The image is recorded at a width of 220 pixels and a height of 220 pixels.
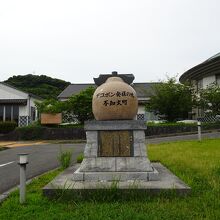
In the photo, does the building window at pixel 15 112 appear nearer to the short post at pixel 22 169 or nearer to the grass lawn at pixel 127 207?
the grass lawn at pixel 127 207

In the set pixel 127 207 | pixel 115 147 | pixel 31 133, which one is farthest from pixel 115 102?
pixel 31 133

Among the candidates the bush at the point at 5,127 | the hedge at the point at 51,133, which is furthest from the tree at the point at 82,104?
the bush at the point at 5,127

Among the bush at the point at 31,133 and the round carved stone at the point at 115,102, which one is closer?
the round carved stone at the point at 115,102

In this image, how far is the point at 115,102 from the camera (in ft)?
29.5

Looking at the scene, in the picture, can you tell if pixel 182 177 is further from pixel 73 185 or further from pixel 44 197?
pixel 44 197

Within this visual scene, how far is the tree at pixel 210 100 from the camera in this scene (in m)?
29.4

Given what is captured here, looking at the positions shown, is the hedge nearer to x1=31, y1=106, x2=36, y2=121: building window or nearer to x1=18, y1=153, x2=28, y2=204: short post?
x1=31, y1=106, x2=36, y2=121: building window

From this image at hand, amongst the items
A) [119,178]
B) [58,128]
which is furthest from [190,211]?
[58,128]

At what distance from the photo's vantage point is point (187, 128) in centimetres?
2825

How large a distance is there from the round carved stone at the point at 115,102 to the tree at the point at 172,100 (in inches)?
847

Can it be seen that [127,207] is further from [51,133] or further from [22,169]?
[51,133]

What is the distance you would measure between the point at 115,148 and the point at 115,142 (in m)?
0.14

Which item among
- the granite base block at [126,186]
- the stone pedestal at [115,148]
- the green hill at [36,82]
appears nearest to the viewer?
the granite base block at [126,186]

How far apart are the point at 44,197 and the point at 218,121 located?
24.9 metres
